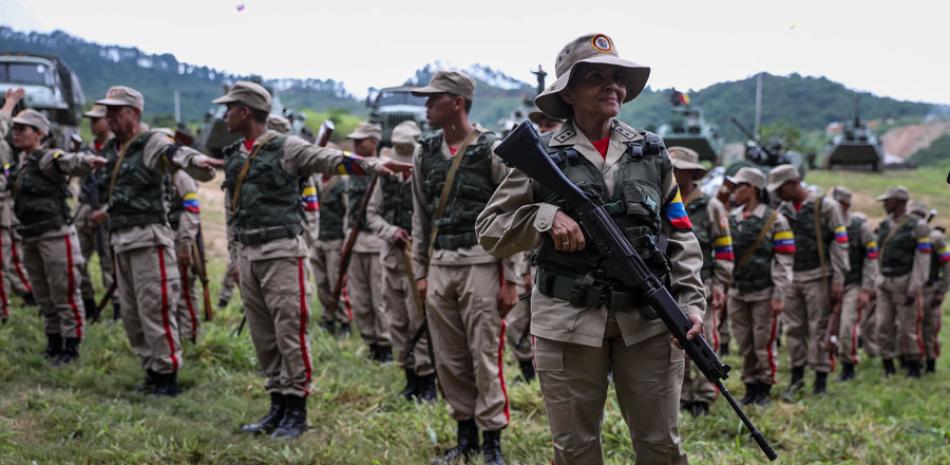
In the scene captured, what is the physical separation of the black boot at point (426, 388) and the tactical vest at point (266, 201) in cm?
172

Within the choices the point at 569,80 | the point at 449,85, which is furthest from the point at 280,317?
the point at 569,80

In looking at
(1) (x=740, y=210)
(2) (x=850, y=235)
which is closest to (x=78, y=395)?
(1) (x=740, y=210)

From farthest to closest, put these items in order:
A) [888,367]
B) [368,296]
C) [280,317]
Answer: [888,367] → [368,296] → [280,317]

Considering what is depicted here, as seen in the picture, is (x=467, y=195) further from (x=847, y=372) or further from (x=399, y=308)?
(x=847, y=372)

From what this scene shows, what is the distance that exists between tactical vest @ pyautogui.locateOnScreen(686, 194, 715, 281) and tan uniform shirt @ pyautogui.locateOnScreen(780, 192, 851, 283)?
2.06m

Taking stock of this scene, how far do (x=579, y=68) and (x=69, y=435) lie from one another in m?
3.80

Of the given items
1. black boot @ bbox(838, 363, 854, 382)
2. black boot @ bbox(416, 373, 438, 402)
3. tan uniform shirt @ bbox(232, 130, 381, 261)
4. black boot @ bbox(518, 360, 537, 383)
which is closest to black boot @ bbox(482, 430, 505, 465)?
black boot @ bbox(416, 373, 438, 402)

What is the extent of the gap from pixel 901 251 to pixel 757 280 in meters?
3.99

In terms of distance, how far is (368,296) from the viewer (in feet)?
26.1

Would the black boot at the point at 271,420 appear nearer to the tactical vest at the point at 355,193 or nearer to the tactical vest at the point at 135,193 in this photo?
the tactical vest at the point at 135,193

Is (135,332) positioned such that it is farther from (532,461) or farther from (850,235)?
(850,235)

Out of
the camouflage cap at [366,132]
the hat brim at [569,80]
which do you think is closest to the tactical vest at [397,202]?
the camouflage cap at [366,132]

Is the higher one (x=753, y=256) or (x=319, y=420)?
(x=753, y=256)

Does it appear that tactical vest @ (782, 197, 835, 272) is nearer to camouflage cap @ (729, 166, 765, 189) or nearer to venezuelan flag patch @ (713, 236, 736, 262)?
camouflage cap @ (729, 166, 765, 189)
